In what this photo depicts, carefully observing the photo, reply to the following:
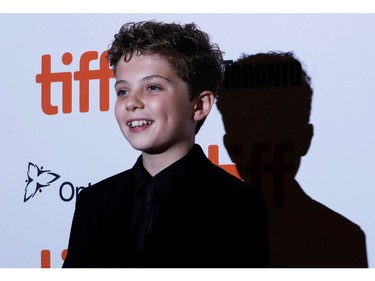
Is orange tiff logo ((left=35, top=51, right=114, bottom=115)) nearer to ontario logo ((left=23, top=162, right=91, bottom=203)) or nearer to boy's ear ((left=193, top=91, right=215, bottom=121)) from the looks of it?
ontario logo ((left=23, top=162, right=91, bottom=203))

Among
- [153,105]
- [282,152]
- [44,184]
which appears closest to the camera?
[153,105]

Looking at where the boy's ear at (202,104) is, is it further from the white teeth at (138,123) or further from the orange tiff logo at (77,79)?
the orange tiff logo at (77,79)

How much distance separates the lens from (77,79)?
2.02 m

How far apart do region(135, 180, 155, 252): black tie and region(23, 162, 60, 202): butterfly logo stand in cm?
45

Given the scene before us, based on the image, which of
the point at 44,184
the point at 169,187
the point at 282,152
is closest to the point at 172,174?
the point at 169,187

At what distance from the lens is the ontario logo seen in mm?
1991

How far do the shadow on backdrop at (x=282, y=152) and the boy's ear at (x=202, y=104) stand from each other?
21cm

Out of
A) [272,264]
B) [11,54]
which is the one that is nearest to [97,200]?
[272,264]

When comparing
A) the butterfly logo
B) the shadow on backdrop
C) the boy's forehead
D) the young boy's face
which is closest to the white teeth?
the young boy's face

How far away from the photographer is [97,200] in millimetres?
1720

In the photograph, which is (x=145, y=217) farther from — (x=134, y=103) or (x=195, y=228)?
(x=134, y=103)

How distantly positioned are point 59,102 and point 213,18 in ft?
1.63

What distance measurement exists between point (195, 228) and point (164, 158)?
17 centimetres

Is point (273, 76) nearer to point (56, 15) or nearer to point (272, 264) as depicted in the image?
point (272, 264)
